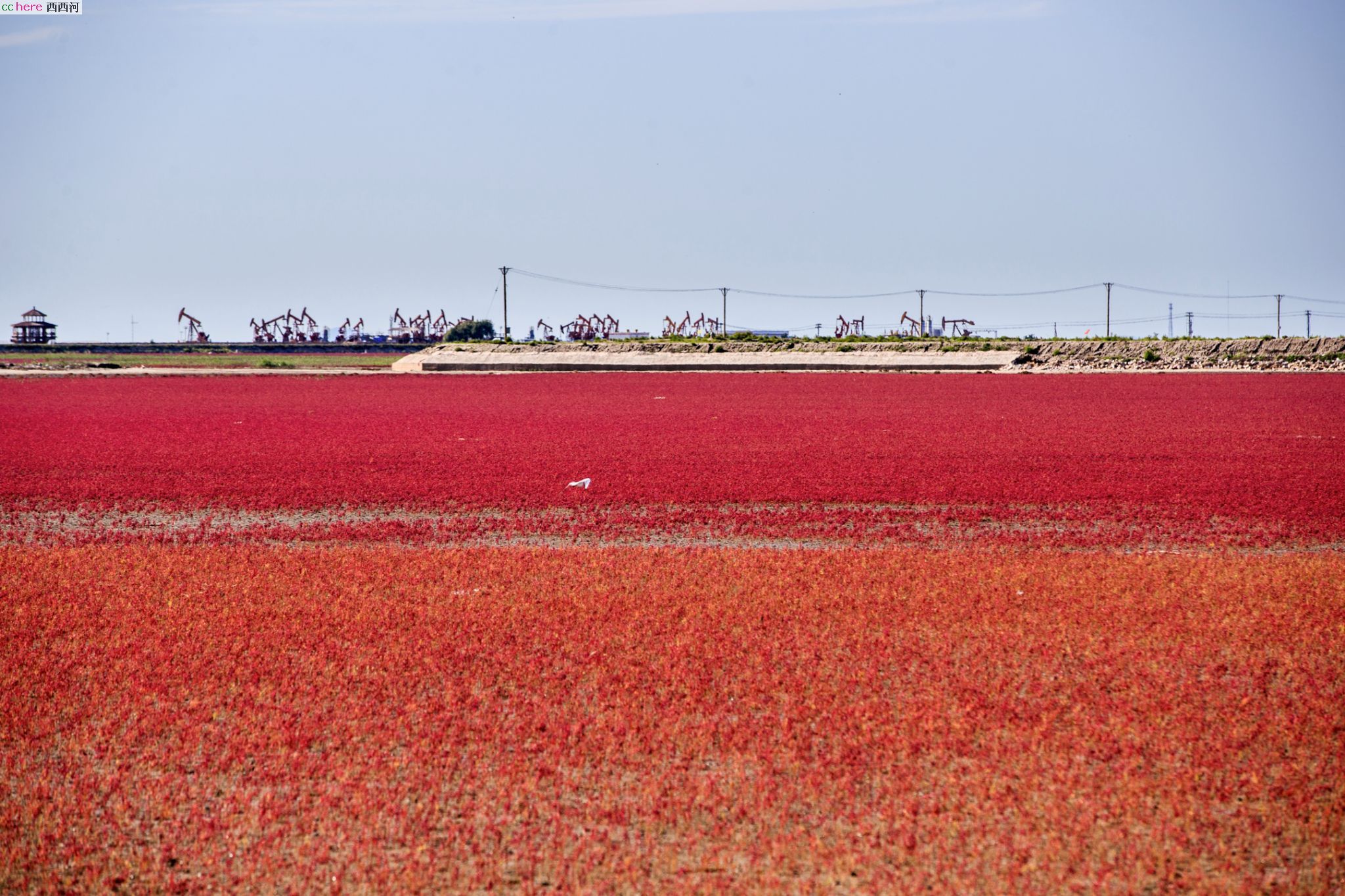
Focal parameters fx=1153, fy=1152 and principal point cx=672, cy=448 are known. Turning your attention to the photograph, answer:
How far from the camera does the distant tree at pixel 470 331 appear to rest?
Answer: 127250mm

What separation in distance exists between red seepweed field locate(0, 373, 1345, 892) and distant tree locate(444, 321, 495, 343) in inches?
4415

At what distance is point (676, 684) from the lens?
717cm

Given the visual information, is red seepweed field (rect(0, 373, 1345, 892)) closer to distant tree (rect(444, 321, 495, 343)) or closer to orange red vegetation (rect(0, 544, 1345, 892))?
orange red vegetation (rect(0, 544, 1345, 892))

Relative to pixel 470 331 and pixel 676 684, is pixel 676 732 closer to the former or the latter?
pixel 676 684

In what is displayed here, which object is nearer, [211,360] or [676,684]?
[676,684]

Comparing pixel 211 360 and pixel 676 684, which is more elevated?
pixel 211 360

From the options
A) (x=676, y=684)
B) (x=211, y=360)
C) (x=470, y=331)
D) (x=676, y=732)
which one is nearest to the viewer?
(x=676, y=732)

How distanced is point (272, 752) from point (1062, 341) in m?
62.5

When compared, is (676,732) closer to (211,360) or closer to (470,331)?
(211,360)

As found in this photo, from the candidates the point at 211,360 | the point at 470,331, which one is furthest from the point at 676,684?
the point at 470,331

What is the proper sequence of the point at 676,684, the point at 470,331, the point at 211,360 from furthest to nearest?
the point at 470,331 < the point at 211,360 < the point at 676,684

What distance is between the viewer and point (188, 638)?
8.18 m

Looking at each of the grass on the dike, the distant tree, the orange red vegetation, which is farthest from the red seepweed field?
the distant tree

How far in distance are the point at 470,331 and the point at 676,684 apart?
12974 cm
